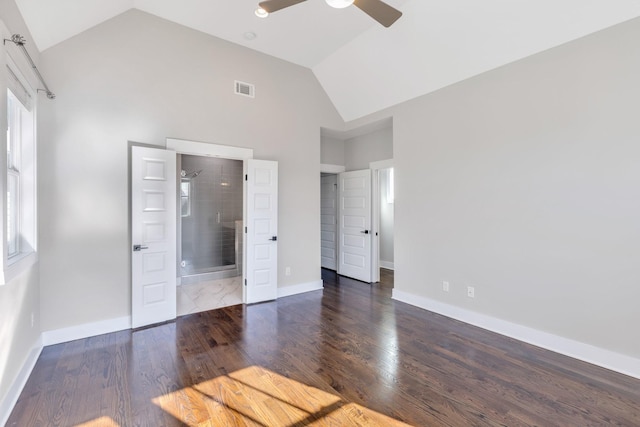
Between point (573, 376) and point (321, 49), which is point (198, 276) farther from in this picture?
point (573, 376)

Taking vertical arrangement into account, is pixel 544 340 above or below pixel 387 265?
below

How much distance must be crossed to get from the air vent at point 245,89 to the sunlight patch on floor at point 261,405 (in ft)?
12.2

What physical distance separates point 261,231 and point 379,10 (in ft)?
10.2

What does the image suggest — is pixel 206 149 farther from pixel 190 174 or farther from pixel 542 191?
pixel 542 191

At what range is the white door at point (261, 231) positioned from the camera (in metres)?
4.23

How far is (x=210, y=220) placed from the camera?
→ 245 inches

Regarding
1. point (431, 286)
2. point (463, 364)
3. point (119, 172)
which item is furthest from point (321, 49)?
point (463, 364)

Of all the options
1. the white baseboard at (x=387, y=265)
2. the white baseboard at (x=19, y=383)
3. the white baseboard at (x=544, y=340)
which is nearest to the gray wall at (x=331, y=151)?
the white baseboard at (x=387, y=265)

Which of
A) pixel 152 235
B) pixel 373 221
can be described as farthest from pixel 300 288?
pixel 152 235

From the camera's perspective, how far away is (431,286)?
4.03 meters

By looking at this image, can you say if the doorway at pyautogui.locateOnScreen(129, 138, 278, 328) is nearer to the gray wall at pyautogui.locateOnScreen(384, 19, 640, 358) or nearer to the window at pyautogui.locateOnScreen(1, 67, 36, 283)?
the window at pyautogui.locateOnScreen(1, 67, 36, 283)

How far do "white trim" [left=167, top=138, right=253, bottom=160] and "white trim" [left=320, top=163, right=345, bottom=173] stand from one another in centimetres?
183

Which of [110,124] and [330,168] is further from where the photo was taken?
[330,168]

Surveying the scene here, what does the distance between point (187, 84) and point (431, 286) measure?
434 centimetres
